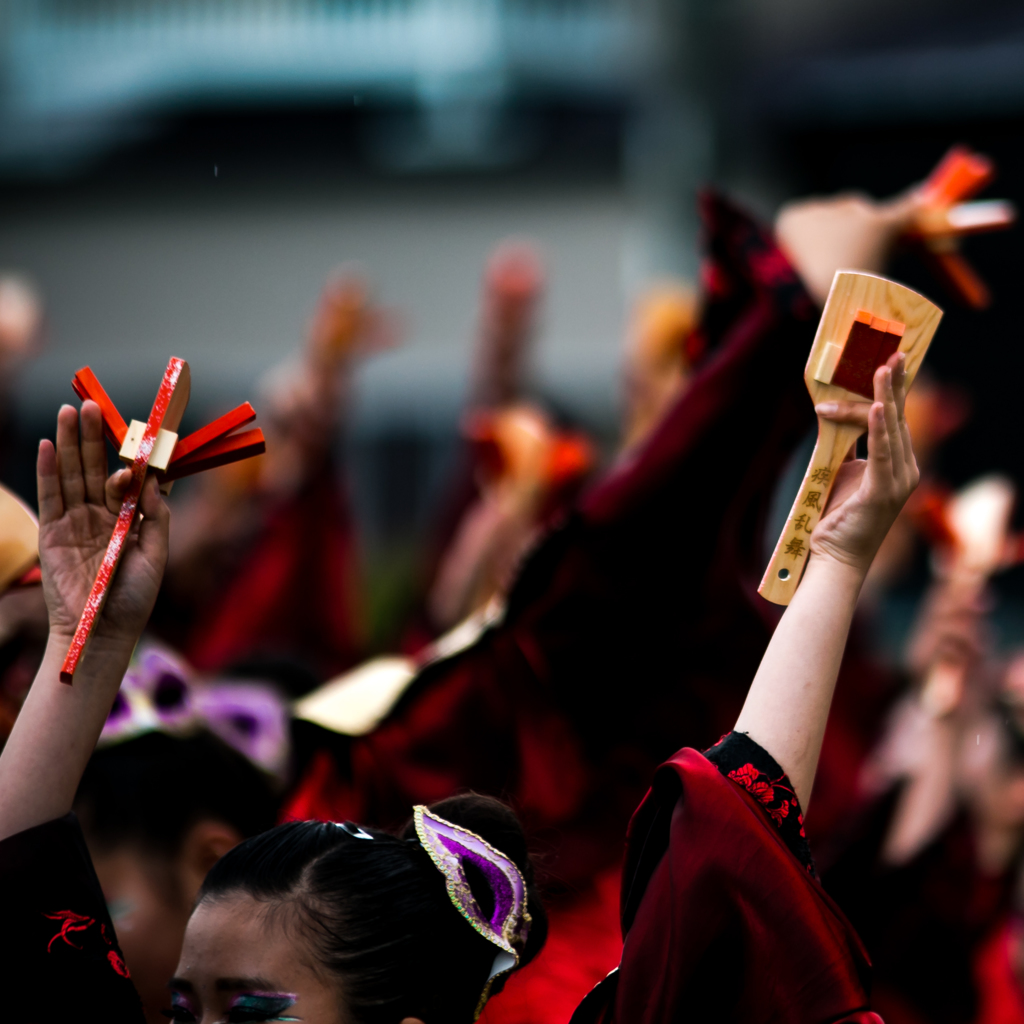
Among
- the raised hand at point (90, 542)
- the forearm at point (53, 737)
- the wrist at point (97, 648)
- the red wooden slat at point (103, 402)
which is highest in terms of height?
the red wooden slat at point (103, 402)

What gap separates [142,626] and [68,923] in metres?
0.23

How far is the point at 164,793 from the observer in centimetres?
168

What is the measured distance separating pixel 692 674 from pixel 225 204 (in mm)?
8079

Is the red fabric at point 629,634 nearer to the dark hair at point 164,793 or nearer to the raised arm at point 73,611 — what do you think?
the dark hair at point 164,793

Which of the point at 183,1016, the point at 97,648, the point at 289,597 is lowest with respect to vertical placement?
the point at 289,597

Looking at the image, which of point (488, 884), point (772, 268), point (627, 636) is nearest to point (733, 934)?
point (488, 884)

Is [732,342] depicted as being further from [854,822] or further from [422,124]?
[422,124]

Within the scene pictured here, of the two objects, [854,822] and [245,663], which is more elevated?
[245,663]

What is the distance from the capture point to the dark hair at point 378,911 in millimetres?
1122

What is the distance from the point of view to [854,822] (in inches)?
83.8

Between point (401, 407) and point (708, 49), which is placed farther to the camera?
point (401, 407)

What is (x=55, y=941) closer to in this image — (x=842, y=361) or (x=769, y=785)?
(x=769, y=785)

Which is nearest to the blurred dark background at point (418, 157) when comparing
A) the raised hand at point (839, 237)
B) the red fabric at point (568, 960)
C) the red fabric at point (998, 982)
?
the red fabric at point (998, 982)

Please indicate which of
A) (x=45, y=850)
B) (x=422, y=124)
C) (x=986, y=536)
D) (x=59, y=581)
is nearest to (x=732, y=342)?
(x=986, y=536)
